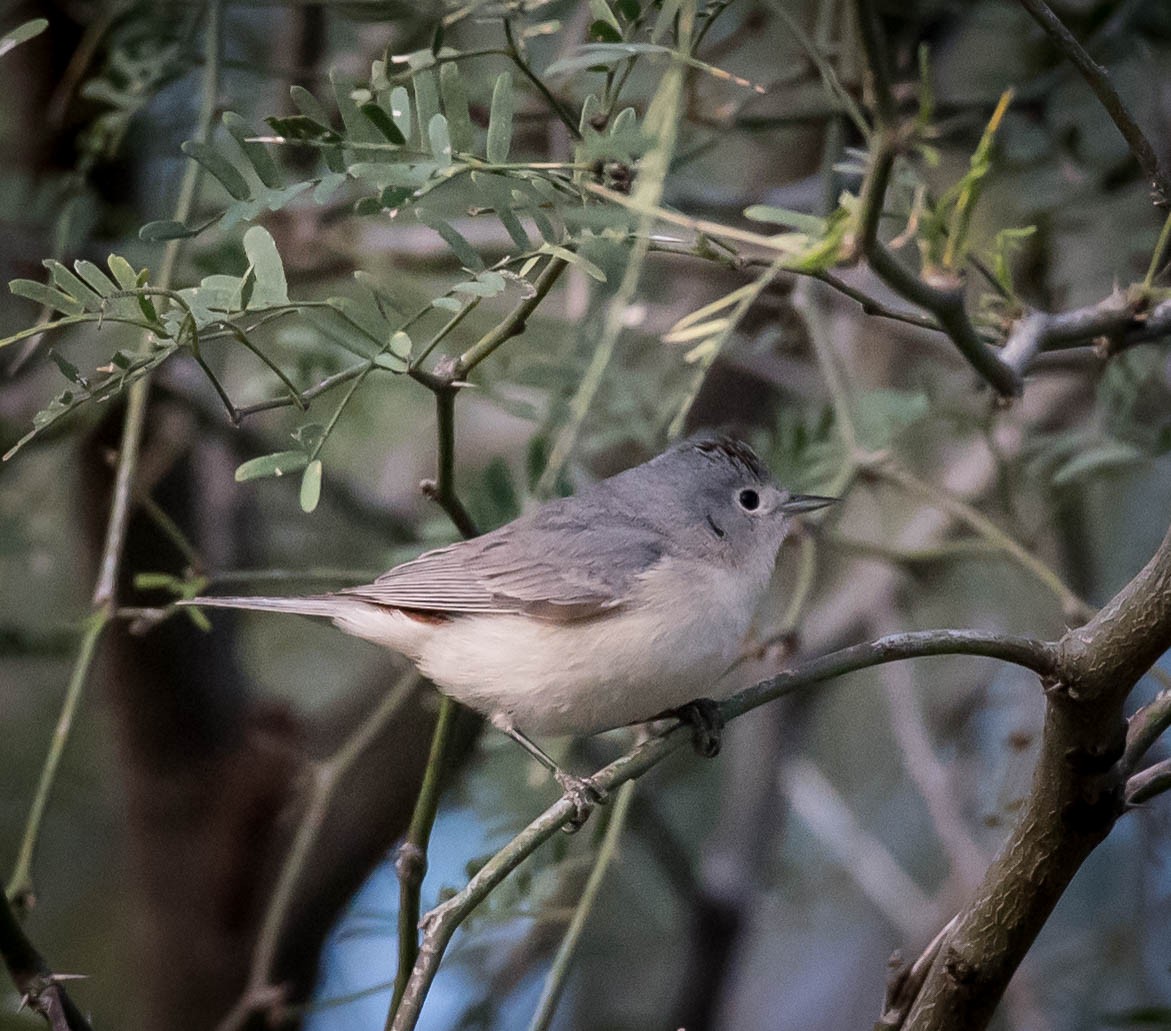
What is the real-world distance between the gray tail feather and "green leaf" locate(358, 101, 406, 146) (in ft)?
3.60

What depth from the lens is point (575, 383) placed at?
256 cm

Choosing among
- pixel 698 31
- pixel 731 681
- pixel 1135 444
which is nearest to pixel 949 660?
pixel 731 681

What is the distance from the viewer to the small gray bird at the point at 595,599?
7.77 ft

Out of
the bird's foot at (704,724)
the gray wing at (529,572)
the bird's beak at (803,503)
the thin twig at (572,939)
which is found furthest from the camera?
the bird's beak at (803,503)

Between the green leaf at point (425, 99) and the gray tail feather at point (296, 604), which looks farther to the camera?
the gray tail feather at point (296, 604)

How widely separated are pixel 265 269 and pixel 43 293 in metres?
0.24

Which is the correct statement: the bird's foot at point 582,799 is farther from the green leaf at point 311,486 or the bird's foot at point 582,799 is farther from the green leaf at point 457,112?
the green leaf at point 457,112

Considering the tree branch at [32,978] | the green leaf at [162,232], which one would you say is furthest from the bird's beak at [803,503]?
the tree branch at [32,978]

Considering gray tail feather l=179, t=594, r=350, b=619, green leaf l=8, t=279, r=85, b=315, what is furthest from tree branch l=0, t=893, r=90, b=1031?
gray tail feather l=179, t=594, r=350, b=619

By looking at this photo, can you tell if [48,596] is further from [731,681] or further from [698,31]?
[698,31]

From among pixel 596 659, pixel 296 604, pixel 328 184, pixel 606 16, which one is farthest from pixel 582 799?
pixel 606 16

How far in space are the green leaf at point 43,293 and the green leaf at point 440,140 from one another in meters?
0.42

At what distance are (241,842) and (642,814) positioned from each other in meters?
1.14

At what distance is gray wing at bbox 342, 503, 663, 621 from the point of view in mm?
2535
